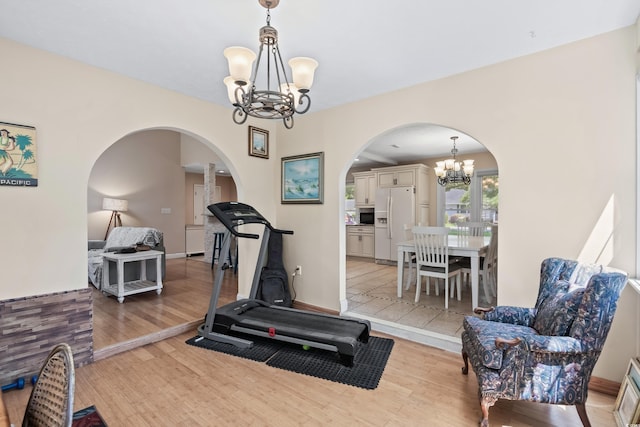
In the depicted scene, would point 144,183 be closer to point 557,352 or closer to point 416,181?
point 416,181

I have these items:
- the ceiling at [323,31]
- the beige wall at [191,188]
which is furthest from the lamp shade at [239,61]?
the beige wall at [191,188]

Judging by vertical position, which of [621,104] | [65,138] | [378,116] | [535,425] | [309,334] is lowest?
[535,425]

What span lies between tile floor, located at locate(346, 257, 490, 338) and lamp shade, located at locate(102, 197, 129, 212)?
16.2 feet

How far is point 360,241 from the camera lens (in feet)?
24.6

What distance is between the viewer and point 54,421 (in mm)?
800

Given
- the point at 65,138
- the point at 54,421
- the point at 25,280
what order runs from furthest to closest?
1. the point at 65,138
2. the point at 25,280
3. the point at 54,421

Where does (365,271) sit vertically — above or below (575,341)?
below

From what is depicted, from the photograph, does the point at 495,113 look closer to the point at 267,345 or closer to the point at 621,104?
the point at 621,104

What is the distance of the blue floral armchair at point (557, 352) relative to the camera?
1661 millimetres

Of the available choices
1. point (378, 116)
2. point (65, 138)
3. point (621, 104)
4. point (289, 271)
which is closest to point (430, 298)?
point (289, 271)

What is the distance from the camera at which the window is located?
6273 mm

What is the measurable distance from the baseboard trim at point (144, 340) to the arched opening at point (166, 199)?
1.34ft

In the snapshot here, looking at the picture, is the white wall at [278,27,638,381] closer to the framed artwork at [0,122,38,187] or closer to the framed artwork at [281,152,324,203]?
the framed artwork at [281,152,324,203]

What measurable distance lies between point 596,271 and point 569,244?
406 millimetres
